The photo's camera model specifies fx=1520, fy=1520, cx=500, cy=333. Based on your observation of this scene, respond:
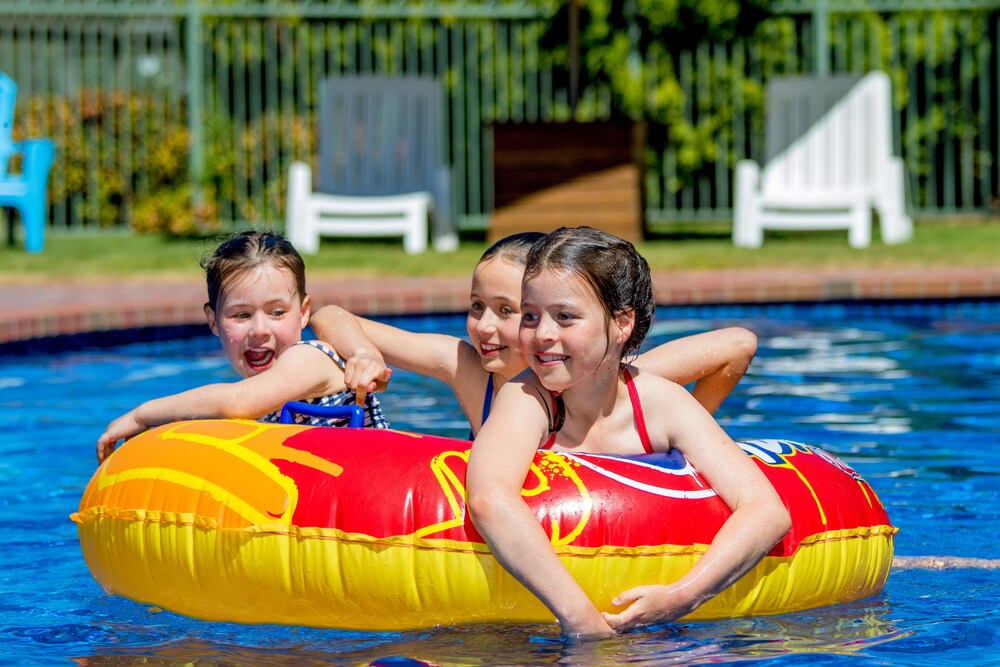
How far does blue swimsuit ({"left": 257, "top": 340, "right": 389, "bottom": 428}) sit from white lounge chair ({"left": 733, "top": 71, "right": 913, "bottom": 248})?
754cm

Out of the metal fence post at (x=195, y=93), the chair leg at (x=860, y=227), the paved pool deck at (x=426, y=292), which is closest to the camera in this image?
the paved pool deck at (x=426, y=292)

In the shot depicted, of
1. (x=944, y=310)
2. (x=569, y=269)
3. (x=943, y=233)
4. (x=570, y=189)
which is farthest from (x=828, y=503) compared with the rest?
(x=943, y=233)

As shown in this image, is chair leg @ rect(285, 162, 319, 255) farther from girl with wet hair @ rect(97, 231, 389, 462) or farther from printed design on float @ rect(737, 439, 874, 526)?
printed design on float @ rect(737, 439, 874, 526)

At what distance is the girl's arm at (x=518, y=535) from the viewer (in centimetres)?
302

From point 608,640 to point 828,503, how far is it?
0.63 meters

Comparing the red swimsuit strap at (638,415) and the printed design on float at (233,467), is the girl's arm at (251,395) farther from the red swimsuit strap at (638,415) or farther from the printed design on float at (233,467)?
the red swimsuit strap at (638,415)

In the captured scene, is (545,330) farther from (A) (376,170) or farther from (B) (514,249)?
(A) (376,170)

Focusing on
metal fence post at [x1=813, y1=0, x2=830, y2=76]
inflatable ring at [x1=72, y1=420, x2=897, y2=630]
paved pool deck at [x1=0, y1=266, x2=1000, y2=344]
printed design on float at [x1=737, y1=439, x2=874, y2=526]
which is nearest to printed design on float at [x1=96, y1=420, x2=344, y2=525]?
inflatable ring at [x1=72, y1=420, x2=897, y2=630]

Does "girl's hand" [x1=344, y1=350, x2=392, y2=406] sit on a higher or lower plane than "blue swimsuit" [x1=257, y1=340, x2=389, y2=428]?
higher

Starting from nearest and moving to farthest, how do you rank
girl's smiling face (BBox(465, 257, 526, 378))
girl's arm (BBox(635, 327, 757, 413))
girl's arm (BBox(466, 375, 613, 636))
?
girl's arm (BBox(466, 375, 613, 636)), girl's smiling face (BBox(465, 257, 526, 378)), girl's arm (BBox(635, 327, 757, 413))

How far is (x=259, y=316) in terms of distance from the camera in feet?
12.8

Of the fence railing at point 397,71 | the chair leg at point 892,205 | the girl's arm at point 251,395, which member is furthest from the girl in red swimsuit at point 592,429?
the fence railing at point 397,71

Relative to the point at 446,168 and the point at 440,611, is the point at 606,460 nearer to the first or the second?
the point at 440,611

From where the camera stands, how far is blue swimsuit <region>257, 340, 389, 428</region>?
3867 mm
